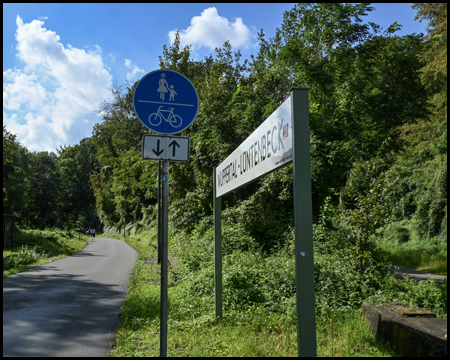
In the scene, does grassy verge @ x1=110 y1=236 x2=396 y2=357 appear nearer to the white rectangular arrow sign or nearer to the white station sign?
the white station sign

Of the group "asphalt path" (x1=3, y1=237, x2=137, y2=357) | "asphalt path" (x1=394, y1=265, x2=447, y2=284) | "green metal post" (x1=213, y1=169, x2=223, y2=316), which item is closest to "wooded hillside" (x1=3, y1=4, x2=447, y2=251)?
"asphalt path" (x1=394, y1=265, x2=447, y2=284)

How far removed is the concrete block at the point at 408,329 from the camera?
342cm

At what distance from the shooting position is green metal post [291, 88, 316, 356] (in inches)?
98.0

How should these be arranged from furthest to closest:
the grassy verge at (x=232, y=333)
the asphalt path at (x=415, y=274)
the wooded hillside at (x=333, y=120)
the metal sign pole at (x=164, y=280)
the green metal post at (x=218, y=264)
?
the wooded hillside at (x=333, y=120)
the asphalt path at (x=415, y=274)
the green metal post at (x=218, y=264)
the grassy verge at (x=232, y=333)
the metal sign pole at (x=164, y=280)

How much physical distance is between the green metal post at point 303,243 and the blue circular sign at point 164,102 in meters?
1.28

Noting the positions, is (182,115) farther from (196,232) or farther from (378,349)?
(196,232)

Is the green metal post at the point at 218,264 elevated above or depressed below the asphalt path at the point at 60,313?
above

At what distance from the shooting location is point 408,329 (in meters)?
3.73

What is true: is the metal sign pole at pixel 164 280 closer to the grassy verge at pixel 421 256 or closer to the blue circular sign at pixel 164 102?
the blue circular sign at pixel 164 102

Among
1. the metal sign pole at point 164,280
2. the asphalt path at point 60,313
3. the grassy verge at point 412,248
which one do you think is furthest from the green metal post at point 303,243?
the grassy verge at point 412,248

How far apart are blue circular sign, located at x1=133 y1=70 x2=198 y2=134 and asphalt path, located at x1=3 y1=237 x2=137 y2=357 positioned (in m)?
3.14

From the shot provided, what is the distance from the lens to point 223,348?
4.04 meters

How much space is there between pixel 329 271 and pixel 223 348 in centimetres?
308

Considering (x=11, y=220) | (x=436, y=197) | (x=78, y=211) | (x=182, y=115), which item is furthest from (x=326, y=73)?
(x=78, y=211)
